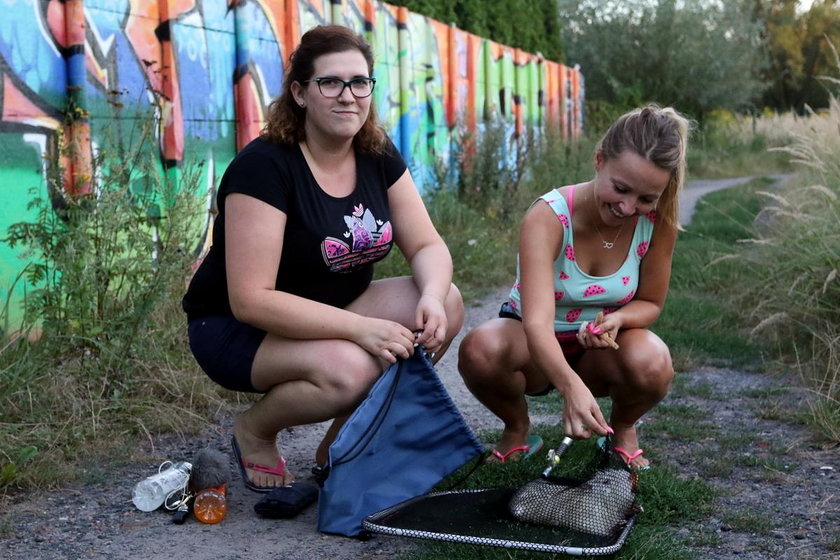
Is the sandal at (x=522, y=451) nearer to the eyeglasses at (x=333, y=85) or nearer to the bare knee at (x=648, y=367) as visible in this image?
the bare knee at (x=648, y=367)

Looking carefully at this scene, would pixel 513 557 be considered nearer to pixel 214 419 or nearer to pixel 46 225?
pixel 214 419

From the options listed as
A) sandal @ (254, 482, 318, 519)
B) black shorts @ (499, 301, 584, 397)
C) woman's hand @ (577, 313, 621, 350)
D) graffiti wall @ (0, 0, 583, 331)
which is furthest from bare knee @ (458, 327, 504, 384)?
graffiti wall @ (0, 0, 583, 331)

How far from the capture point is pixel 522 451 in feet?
11.7

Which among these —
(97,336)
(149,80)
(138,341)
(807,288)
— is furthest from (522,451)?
(149,80)

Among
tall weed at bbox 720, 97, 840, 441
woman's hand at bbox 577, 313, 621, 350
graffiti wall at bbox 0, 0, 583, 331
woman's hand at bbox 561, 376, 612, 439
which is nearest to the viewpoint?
woman's hand at bbox 561, 376, 612, 439

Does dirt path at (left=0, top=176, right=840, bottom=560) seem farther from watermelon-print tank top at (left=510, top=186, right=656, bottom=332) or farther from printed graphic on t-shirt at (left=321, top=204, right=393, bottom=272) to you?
printed graphic on t-shirt at (left=321, top=204, right=393, bottom=272)

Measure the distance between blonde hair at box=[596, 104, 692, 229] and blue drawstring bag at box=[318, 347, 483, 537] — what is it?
93 centimetres

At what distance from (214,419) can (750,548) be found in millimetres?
2285

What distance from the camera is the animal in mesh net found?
2.79m

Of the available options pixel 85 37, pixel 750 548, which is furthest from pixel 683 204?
pixel 750 548

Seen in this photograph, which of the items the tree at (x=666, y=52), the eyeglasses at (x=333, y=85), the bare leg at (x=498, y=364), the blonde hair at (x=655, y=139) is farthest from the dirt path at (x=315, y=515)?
the tree at (x=666, y=52)

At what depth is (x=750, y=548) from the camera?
110 inches

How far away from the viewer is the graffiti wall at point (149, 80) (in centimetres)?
442

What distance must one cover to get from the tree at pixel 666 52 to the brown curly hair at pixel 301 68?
2350cm
